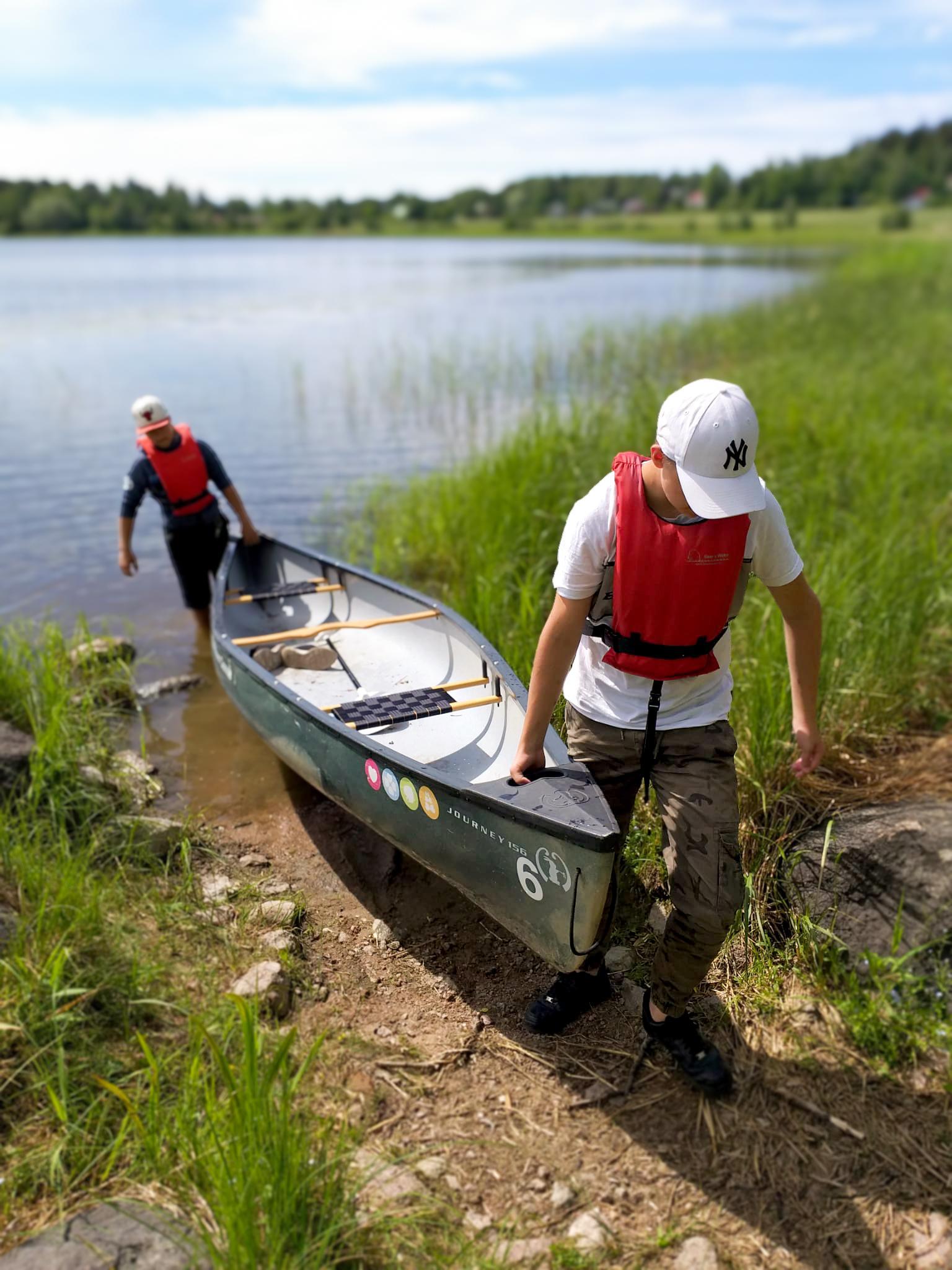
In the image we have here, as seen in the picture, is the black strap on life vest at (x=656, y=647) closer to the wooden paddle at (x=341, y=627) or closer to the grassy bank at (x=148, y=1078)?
the grassy bank at (x=148, y=1078)

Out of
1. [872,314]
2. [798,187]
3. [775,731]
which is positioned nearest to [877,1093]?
[775,731]

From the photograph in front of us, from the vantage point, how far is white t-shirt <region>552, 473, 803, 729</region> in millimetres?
2605

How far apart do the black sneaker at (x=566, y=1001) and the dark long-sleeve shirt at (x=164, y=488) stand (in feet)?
14.1

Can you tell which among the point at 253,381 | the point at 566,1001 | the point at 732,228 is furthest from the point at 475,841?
the point at 732,228

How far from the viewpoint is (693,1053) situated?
9.23 feet

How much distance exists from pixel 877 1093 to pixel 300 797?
2960 millimetres

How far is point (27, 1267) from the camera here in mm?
2150

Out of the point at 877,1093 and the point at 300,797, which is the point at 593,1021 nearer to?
the point at 877,1093

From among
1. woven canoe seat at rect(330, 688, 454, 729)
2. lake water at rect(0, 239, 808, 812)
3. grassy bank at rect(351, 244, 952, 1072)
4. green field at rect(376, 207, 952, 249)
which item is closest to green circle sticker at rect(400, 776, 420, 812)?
woven canoe seat at rect(330, 688, 454, 729)

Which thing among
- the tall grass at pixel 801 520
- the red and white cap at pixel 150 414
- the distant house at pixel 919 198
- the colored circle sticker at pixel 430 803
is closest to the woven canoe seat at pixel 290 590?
the tall grass at pixel 801 520

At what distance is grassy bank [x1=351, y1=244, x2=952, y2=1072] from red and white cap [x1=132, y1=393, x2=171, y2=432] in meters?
2.02

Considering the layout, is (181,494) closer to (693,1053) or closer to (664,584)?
(664,584)

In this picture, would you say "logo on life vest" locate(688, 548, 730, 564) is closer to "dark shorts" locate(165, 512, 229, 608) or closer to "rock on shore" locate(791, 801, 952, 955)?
"rock on shore" locate(791, 801, 952, 955)

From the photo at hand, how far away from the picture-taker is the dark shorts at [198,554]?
21.8 ft
